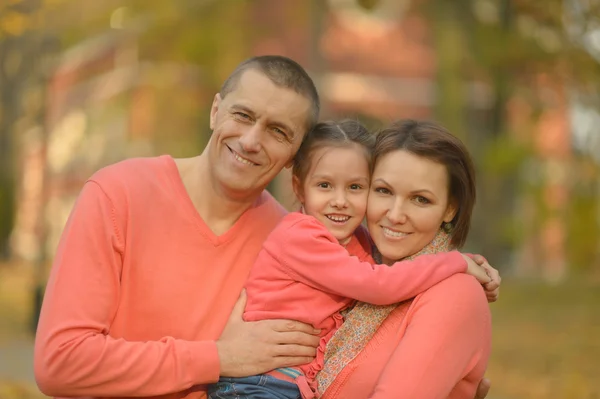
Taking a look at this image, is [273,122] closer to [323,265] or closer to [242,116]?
[242,116]

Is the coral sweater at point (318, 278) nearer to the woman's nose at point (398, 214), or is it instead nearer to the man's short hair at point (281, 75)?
the woman's nose at point (398, 214)

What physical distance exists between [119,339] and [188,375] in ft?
0.91

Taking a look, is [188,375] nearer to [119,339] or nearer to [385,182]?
[119,339]

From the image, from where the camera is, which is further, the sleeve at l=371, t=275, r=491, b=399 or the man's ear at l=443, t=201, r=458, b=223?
the man's ear at l=443, t=201, r=458, b=223

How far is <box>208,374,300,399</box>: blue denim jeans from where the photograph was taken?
11.1 feet

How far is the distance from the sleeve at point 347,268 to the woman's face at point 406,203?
0.12 metres

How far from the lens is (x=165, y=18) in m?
18.0

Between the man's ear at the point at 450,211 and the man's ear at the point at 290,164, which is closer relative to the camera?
the man's ear at the point at 450,211

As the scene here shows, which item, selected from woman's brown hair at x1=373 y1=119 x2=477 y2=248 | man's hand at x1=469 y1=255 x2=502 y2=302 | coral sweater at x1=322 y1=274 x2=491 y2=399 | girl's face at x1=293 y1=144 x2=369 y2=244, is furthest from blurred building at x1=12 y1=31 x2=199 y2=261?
coral sweater at x1=322 y1=274 x2=491 y2=399

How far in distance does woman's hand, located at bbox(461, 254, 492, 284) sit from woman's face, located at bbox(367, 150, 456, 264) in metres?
0.17

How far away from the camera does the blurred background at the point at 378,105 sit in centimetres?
1196

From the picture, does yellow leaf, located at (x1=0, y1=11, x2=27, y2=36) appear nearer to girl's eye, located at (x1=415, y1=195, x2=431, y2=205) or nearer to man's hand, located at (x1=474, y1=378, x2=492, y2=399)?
girl's eye, located at (x1=415, y1=195, x2=431, y2=205)

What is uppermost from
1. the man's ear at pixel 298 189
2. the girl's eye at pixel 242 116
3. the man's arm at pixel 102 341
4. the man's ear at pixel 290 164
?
the girl's eye at pixel 242 116

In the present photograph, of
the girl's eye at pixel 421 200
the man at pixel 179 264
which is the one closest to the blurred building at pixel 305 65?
the man at pixel 179 264
